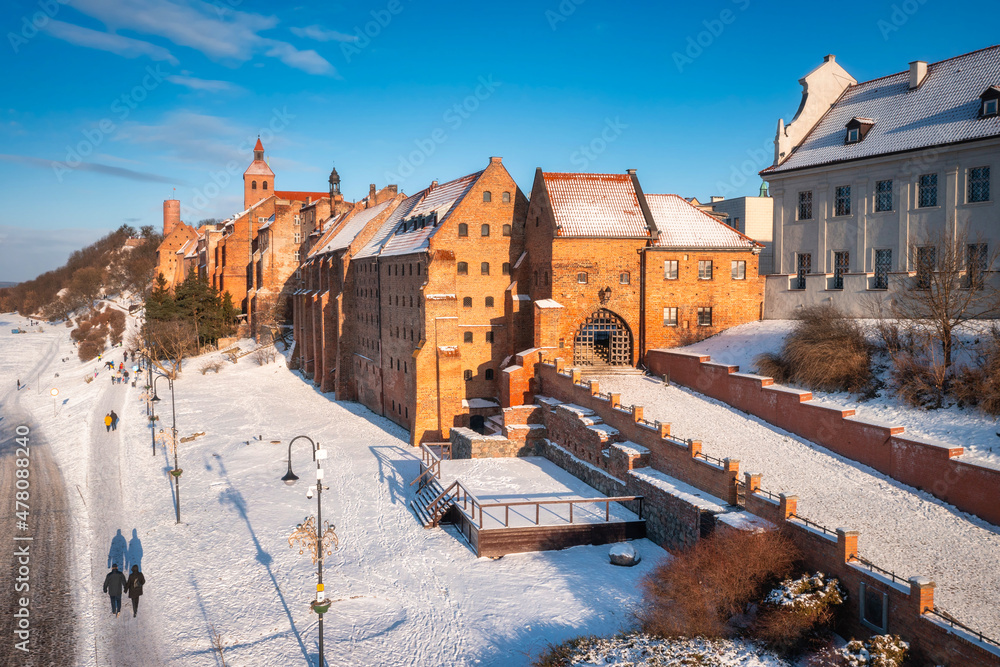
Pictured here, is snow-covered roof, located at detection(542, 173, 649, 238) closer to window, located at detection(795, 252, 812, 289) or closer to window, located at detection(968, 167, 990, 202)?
window, located at detection(795, 252, 812, 289)

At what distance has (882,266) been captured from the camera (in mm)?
29312

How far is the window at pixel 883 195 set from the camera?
94.9ft

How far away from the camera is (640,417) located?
2498 centimetres

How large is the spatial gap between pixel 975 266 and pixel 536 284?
19558mm

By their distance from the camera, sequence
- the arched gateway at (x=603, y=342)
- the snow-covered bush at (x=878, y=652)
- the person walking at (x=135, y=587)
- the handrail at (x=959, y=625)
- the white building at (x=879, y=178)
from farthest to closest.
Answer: the arched gateway at (x=603, y=342) → the white building at (x=879, y=178) → the person walking at (x=135, y=587) → the snow-covered bush at (x=878, y=652) → the handrail at (x=959, y=625)

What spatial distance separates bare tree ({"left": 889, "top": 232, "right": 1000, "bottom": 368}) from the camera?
2096 cm

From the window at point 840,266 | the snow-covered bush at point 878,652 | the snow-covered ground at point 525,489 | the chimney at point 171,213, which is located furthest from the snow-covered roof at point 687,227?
the chimney at point 171,213

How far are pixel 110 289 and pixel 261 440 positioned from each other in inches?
4281

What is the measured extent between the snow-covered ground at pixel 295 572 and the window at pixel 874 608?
5.26 metres

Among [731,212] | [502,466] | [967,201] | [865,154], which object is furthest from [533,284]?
[731,212]

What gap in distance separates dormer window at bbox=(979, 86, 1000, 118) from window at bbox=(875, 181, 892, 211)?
157 inches

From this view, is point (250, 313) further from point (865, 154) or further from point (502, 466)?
point (865, 154)

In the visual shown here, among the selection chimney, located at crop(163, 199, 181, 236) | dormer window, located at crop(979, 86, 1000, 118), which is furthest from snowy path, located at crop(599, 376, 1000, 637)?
chimney, located at crop(163, 199, 181, 236)

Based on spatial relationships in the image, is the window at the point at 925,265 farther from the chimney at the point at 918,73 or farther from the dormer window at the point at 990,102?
the chimney at the point at 918,73
